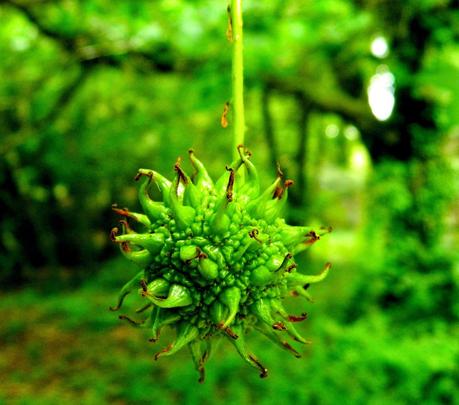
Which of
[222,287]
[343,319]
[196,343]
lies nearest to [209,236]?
[222,287]

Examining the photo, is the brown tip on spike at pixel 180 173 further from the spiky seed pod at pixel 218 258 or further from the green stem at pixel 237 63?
the green stem at pixel 237 63

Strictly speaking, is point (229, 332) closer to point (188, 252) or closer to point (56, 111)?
point (188, 252)

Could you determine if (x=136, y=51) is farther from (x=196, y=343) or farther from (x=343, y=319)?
(x=196, y=343)

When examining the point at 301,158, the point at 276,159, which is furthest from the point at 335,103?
the point at 301,158

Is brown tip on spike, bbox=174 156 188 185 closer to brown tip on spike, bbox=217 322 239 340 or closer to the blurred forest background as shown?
brown tip on spike, bbox=217 322 239 340

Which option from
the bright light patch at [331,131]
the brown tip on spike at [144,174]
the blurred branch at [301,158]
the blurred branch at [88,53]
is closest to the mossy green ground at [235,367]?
the blurred branch at [88,53]

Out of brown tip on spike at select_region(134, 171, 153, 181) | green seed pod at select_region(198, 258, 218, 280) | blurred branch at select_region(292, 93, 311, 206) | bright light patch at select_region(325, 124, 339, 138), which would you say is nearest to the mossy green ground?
blurred branch at select_region(292, 93, 311, 206)

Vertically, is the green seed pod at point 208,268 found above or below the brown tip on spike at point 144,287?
above
